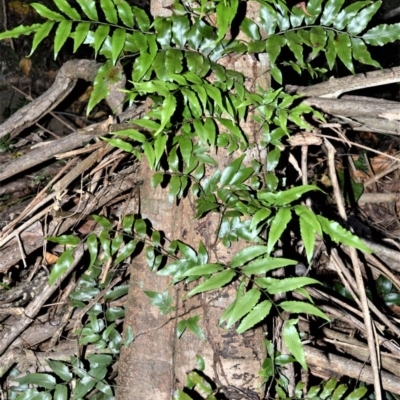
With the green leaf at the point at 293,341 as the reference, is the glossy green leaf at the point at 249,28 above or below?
above

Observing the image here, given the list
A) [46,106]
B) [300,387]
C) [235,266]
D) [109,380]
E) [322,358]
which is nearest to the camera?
[235,266]

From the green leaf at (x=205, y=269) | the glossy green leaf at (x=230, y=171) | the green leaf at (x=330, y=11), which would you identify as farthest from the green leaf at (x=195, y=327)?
the green leaf at (x=330, y=11)

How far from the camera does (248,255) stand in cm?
131

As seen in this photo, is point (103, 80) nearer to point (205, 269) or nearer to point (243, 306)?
point (205, 269)

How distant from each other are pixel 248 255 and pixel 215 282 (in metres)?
0.11

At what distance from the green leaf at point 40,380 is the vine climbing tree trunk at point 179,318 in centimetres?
30

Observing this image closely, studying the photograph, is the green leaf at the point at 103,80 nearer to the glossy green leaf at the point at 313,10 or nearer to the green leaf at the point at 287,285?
the glossy green leaf at the point at 313,10

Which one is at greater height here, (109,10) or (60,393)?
(109,10)

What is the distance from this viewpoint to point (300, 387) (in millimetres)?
1528

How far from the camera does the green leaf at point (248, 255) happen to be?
130 cm

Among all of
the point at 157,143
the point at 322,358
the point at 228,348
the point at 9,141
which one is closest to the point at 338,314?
the point at 322,358

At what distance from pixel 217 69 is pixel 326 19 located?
0.33m

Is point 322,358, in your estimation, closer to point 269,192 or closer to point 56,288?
point 269,192

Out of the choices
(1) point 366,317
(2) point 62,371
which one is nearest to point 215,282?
(1) point 366,317
